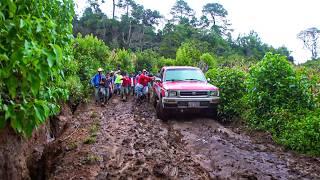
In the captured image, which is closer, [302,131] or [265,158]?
[265,158]

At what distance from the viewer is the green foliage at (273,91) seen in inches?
388

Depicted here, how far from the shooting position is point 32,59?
3172mm

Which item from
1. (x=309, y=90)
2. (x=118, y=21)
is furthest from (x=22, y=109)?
(x=118, y=21)

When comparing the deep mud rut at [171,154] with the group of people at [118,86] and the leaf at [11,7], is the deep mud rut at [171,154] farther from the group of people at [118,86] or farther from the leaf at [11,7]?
the group of people at [118,86]

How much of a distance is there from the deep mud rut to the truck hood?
3.28 feet

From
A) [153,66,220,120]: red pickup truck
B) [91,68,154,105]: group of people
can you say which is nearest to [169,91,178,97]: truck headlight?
[153,66,220,120]: red pickup truck

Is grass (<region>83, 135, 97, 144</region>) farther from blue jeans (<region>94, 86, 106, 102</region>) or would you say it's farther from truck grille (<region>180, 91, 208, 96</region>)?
blue jeans (<region>94, 86, 106, 102</region>)

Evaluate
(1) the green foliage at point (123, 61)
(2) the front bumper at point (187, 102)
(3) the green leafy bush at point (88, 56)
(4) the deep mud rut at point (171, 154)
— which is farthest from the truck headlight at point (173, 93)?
(1) the green foliage at point (123, 61)

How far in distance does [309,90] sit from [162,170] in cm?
543

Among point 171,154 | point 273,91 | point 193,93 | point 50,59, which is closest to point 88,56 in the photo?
point 193,93

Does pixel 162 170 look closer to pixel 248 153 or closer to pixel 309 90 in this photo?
pixel 248 153

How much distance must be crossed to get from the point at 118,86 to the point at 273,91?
11.2 meters

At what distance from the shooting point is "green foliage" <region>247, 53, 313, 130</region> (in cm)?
986

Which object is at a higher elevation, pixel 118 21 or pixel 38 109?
pixel 118 21
